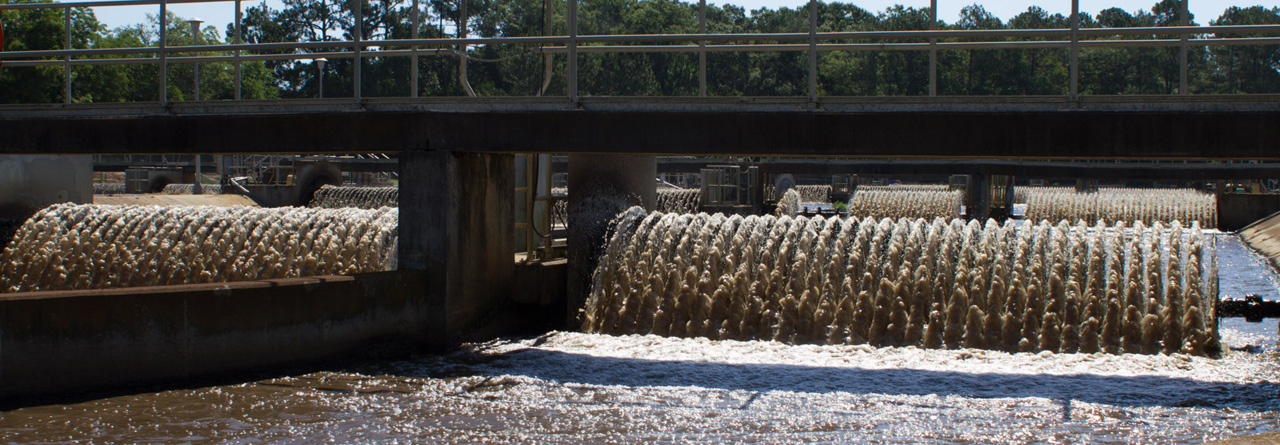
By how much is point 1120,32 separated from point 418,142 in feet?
23.0

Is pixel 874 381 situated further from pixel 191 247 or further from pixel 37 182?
pixel 37 182

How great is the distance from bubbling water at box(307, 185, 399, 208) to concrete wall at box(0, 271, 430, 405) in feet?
76.0

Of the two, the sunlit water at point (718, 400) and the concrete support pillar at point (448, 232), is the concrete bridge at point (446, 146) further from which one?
the sunlit water at point (718, 400)

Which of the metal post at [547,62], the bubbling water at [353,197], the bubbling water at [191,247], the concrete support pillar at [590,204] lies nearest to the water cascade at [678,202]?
the bubbling water at [353,197]

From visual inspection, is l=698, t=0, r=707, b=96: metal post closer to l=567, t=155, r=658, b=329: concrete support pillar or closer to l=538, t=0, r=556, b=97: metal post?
l=538, t=0, r=556, b=97: metal post

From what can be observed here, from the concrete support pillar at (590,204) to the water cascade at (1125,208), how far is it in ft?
98.9

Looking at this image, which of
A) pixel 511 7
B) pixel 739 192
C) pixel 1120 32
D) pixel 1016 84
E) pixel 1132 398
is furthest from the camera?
pixel 1016 84

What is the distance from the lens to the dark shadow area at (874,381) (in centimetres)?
945

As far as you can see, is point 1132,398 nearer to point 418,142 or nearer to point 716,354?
point 716,354

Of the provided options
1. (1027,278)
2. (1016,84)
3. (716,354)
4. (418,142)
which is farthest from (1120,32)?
(1016,84)

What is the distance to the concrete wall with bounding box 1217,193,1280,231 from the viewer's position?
39344 millimetres

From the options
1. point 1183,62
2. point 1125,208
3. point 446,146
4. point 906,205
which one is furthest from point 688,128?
point 1125,208

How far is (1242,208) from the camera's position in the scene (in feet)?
132

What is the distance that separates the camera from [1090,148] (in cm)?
1008
